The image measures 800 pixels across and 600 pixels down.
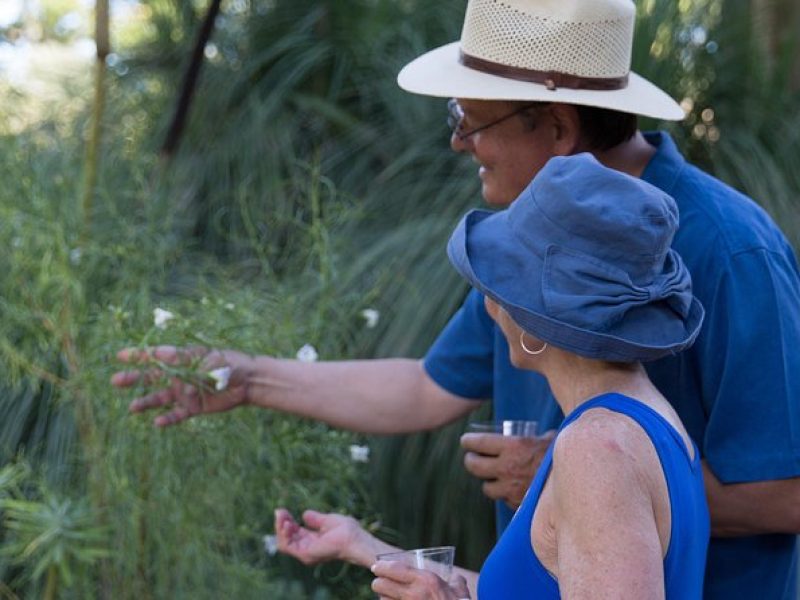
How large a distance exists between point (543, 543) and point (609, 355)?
277 millimetres

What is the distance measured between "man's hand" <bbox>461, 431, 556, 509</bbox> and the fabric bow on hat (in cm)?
64

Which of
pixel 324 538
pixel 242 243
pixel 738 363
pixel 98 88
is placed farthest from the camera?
pixel 242 243

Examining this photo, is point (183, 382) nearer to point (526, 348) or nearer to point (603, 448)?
point (526, 348)

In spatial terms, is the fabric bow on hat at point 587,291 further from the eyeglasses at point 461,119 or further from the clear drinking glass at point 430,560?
the eyeglasses at point 461,119

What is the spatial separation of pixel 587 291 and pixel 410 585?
50 centimetres

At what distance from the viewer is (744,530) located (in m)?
2.33

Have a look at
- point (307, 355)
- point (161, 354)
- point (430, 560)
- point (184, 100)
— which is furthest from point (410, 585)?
point (184, 100)

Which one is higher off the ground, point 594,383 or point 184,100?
point 594,383

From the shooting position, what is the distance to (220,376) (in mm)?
2789

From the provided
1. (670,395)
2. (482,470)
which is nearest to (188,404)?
(482,470)

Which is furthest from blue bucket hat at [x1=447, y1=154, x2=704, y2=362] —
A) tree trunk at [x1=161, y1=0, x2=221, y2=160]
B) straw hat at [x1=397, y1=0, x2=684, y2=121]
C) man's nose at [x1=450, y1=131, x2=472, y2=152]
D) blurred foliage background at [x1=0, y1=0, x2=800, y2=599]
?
tree trunk at [x1=161, y1=0, x2=221, y2=160]

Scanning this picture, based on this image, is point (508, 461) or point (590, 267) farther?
point (508, 461)

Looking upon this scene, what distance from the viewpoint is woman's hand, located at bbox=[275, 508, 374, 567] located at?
8.19 ft

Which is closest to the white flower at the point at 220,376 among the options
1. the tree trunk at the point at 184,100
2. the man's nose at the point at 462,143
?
the man's nose at the point at 462,143
